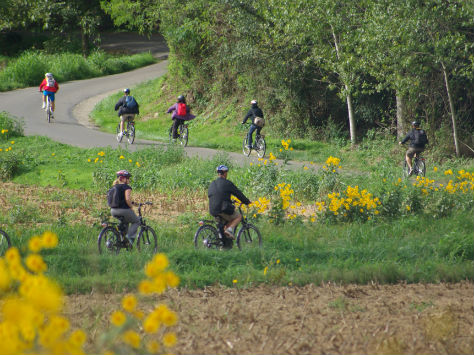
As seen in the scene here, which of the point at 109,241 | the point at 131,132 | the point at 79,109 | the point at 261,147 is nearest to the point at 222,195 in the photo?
the point at 109,241

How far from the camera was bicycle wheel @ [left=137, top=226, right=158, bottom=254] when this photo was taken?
10.5m

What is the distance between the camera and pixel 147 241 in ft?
34.8

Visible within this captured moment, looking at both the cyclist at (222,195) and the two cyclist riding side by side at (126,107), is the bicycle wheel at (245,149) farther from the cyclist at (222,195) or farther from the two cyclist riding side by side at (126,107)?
the cyclist at (222,195)

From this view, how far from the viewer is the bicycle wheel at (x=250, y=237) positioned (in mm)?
10562

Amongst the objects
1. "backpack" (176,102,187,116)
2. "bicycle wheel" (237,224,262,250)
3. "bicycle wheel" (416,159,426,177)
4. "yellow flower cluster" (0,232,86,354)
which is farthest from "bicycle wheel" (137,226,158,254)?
"backpack" (176,102,187,116)

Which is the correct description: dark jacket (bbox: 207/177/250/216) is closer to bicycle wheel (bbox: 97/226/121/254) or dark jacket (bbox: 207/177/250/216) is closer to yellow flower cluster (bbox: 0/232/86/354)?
bicycle wheel (bbox: 97/226/121/254)

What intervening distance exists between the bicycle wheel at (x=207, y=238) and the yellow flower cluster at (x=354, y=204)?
253cm

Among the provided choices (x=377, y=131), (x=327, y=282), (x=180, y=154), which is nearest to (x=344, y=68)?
(x=377, y=131)

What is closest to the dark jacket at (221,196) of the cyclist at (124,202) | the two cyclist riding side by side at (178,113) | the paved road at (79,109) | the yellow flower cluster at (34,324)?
the cyclist at (124,202)

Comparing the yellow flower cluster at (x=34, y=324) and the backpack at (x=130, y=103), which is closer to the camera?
the yellow flower cluster at (x=34, y=324)

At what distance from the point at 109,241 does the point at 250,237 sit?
2314 mm

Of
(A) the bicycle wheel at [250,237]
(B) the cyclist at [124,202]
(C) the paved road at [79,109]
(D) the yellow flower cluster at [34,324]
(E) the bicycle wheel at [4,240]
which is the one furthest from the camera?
(C) the paved road at [79,109]

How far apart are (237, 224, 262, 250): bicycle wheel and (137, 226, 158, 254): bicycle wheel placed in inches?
56.2

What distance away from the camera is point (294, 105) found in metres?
24.8
